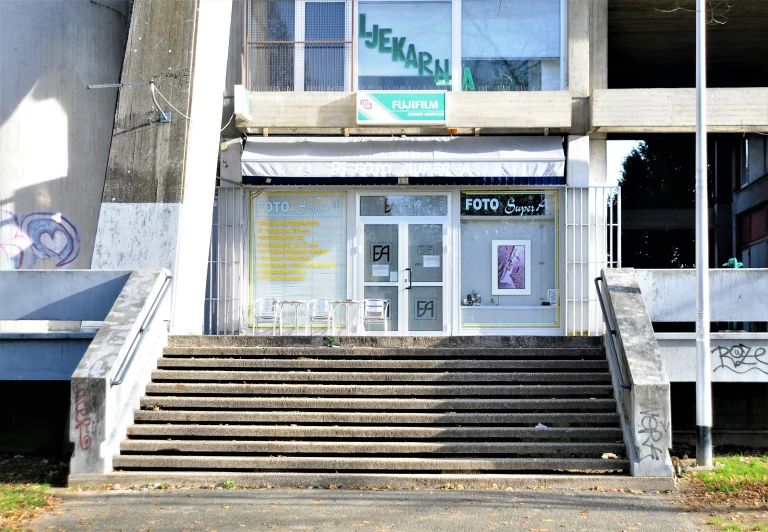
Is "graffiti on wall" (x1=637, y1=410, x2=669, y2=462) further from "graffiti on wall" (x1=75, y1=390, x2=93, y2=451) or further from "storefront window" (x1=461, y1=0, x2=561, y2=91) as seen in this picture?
"storefront window" (x1=461, y1=0, x2=561, y2=91)

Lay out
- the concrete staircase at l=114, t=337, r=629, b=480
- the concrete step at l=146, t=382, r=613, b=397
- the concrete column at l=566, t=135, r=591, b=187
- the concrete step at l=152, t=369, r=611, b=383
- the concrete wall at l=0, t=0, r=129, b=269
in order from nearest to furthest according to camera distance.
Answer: the concrete staircase at l=114, t=337, r=629, b=480 < the concrete step at l=146, t=382, r=613, b=397 < the concrete step at l=152, t=369, r=611, b=383 < the concrete wall at l=0, t=0, r=129, b=269 < the concrete column at l=566, t=135, r=591, b=187

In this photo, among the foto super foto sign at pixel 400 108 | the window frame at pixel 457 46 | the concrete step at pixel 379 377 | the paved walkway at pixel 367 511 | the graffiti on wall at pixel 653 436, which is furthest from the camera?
the window frame at pixel 457 46

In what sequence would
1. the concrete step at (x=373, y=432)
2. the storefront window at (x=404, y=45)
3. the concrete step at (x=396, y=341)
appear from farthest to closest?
the storefront window at (x=404, y=45)
the concrete step at (x=396, y=341)
the concrete step at (x=373, y=432)

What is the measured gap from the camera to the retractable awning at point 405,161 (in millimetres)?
15484

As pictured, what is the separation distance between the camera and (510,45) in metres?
16.1

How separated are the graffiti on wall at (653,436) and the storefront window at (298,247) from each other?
7973 mm

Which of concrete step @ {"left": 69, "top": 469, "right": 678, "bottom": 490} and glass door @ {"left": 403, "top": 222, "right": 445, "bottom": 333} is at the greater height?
glass door @ {"left": 403, "top": 222, "right": 445, "bottom": 333}

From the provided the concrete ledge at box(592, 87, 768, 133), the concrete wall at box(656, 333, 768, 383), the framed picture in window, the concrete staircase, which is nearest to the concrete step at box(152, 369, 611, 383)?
the concrete staircase

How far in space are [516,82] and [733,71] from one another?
6.97 m

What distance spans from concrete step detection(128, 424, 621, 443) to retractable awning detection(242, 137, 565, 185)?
665 cm

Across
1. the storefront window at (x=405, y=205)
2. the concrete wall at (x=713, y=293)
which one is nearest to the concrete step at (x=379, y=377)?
the concrete wall at (x=713, y=293)

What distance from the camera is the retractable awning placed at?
610 inches

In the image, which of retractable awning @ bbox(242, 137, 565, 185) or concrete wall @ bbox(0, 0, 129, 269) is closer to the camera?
concrete wall @ bbox(0, 0, 129, 269)

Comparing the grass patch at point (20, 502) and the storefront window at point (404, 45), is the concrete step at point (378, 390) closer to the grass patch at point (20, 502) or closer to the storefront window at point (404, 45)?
the grass patch at point (20, 502)
